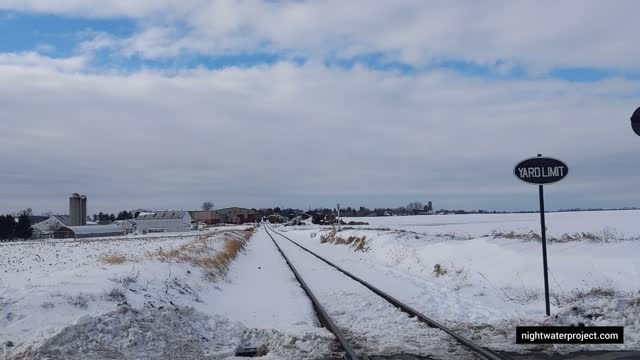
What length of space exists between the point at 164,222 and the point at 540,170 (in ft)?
514

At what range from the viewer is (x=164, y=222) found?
161000 mm

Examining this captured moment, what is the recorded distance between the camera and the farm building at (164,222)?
15888 centimetres

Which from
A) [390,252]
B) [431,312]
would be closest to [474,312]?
[431,312]

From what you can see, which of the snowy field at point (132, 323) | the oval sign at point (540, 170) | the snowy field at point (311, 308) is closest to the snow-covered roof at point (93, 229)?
the snowy field at point (311, 308)

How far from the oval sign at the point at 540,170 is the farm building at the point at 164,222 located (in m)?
151

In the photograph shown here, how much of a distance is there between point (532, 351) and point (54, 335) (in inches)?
271

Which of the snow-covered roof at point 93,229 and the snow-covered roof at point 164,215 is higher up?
the snow-covered roof at point 164,215

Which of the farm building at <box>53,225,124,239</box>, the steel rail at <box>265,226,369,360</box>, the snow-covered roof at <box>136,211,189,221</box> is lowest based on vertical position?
the farm building at <box>53,225,124,239</box>

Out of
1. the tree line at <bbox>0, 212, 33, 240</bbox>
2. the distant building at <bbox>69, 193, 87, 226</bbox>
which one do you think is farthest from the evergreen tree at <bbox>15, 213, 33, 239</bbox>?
the distant building at <bbox>69, 193, 87, 226</bbox>

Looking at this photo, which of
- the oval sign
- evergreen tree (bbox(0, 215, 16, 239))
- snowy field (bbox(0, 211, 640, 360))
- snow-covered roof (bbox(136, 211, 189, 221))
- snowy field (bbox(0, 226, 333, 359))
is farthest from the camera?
snow-covered roof (bbox(136, 211, 189, 221))

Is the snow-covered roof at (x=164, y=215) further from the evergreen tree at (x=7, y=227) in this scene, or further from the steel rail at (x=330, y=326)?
the steel rail at (x=330, y=326)

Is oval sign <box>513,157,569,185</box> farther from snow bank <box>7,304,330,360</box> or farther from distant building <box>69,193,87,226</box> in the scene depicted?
distant building <box>69,193,87,226</box>

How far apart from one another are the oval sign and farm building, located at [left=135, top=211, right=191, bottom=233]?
15095 centimetres

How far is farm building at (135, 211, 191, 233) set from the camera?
159m
